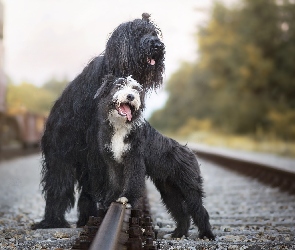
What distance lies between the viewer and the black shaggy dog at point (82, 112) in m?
3.36

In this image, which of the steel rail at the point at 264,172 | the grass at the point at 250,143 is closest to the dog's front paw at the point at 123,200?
the steel rail at the point at 264,172

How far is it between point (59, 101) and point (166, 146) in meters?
0.90

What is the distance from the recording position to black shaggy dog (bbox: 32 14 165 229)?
336 cm

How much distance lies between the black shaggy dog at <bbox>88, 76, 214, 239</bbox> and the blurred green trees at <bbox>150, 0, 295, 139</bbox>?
25.1 m

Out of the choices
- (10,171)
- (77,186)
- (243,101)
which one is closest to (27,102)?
(243,101)

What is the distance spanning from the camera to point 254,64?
Answer: 3122 centimetres

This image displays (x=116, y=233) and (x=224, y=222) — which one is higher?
(x=116, y=233)

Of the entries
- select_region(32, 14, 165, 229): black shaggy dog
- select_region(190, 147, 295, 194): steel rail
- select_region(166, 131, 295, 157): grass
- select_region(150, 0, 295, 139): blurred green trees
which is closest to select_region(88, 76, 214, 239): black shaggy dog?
select_region(32, 14, 165, 229): black shaggy dog

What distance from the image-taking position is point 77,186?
4.36 metres

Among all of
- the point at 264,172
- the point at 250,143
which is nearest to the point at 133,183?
the point at 264,172

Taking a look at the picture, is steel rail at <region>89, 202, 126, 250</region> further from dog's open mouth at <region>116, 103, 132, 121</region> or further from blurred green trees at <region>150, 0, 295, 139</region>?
blurred green trees at <region>150, 0, 295, 139</region>

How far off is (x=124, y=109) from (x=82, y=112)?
0.70 meters

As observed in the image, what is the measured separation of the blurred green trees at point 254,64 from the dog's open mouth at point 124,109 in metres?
25.8

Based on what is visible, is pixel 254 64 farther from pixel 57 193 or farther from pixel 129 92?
pixel 129 92
